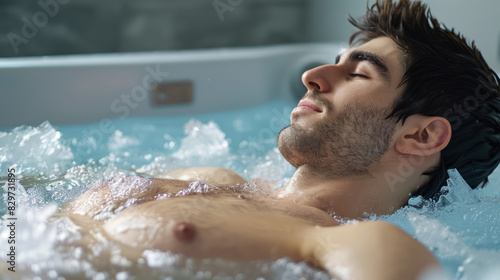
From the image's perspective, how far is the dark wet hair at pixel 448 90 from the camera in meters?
1.04

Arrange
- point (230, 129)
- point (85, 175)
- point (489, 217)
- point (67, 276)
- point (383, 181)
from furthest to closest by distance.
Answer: point (230, 129)
point (85, 175)
point (489, 217)
point (383, 181)
point (67, 276)

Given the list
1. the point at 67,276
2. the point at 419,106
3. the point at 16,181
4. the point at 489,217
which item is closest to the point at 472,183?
the point at 489,217

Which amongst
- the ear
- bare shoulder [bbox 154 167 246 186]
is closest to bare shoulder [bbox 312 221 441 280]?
the ear

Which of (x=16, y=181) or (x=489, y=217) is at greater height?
(x=489, y=217)

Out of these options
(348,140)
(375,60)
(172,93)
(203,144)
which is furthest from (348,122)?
(172,93)

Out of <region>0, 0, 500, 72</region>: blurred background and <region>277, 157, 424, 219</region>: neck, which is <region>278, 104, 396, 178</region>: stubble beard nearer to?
<region>277, 157, 424, 219</region>: neck

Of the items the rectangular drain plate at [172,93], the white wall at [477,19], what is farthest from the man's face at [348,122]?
the white wall at [477,19]

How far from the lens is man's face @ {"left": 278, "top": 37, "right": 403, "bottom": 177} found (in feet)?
3.35

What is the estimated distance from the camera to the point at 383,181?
103 cm

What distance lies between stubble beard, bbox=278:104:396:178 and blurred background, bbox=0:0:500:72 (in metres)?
1.36

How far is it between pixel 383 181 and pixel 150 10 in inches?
83.6

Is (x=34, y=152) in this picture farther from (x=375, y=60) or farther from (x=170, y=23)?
(x=170, y=23)

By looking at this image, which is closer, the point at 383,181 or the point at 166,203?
the point at 166,203

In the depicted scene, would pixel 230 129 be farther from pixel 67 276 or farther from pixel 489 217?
pixel 67 276
